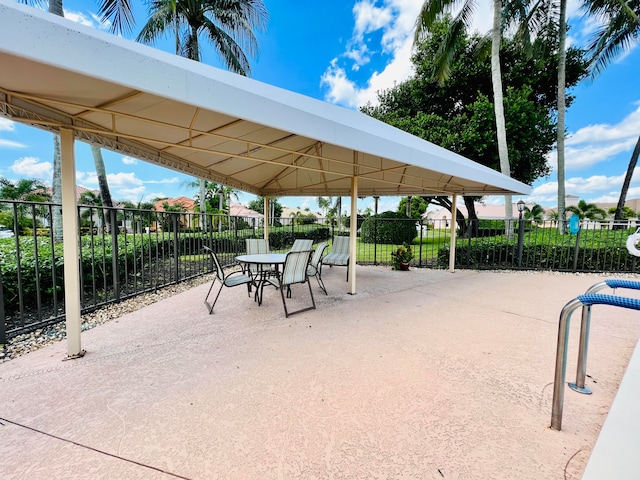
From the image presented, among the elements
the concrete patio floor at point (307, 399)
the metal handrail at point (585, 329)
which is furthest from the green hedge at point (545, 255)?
the metal handrail at point (585, 329)

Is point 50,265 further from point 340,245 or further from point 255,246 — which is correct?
point 340,245

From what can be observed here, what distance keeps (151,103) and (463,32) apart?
1147 cm

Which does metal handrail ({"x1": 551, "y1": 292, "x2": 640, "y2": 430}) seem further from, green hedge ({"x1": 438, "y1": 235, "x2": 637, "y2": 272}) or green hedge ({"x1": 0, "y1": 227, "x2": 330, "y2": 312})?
green hedge ({"x1": 438, "y1": 235, "x2": 637, "y2": 272})

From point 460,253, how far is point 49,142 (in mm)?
12404

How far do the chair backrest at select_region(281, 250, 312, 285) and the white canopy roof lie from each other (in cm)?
151

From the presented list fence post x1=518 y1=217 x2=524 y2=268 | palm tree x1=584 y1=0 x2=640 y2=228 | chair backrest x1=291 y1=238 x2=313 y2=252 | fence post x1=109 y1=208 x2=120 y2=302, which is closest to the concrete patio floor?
fence post x1=109 y1=208 x2=120 y2=302

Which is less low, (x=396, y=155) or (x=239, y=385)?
(x=396, y=155)

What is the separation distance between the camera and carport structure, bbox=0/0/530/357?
1360mm

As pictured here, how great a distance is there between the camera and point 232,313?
3.90 meters

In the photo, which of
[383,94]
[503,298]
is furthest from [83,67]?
[383,94]

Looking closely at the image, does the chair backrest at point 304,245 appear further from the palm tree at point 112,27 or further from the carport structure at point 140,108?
the palm tree at point 112,27

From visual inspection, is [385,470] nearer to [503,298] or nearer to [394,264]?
[503,298]

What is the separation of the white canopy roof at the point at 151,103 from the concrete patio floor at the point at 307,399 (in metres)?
2.02

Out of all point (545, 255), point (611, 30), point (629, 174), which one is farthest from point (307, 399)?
point (629, 174)
